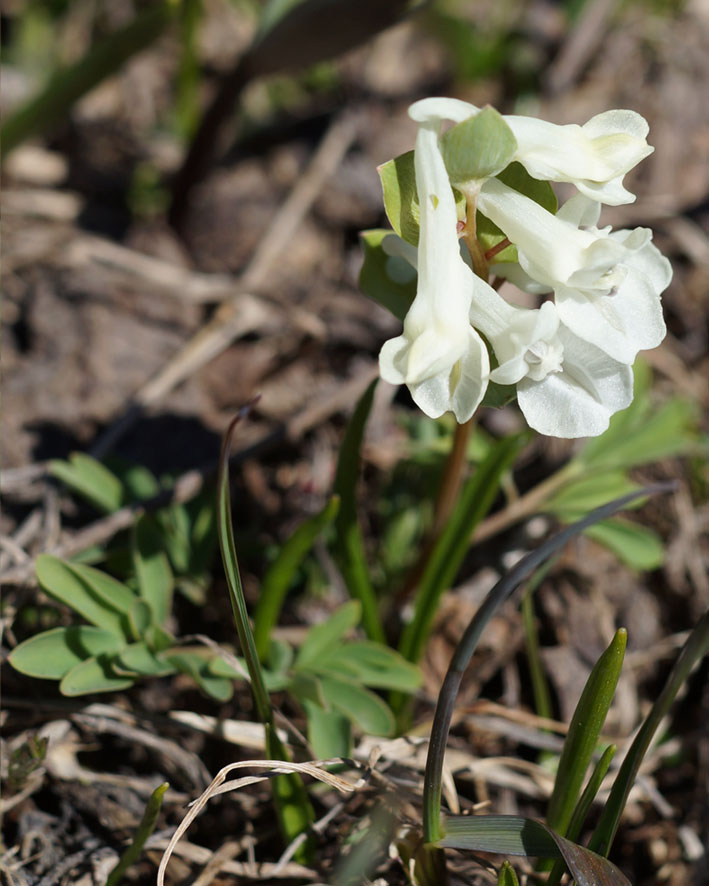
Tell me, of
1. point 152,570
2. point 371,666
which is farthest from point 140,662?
point 371,666

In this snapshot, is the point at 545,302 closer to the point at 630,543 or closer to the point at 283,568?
the point at 283,568

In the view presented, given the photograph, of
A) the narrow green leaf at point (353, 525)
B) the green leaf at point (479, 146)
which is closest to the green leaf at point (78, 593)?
the narrow green leaf at point (353, 525)

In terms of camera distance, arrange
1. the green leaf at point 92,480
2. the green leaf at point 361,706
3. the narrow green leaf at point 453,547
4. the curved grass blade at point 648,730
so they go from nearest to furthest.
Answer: the curved grass blade at point 648,730 → the green leaf at point 361,706 → the narrow green leaf at point 453,547 → the green leaf at point 92,480

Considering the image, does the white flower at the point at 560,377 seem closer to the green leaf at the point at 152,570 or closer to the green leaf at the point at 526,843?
the green leaf at the point at 526,843

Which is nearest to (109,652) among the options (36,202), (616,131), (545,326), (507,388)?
(507,388)

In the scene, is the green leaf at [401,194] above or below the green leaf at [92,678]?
above

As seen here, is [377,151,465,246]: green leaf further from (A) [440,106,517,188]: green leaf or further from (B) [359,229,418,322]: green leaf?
(B) [359,229,418,322]: green leaf

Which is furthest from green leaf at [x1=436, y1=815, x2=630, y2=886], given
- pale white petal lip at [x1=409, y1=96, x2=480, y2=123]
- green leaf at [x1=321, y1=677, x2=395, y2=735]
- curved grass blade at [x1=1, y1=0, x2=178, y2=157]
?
curved grass blade at [x1=1, y1=0, x2=178, y2=157]

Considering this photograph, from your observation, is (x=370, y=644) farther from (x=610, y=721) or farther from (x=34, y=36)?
(x=34, y=36)

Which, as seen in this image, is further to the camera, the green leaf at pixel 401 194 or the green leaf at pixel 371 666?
the green leaf at pixel 371 666
